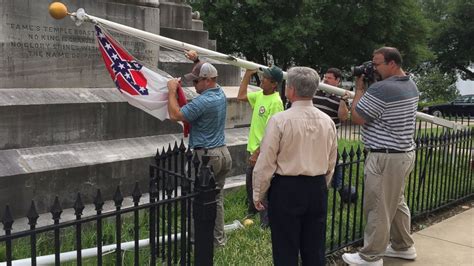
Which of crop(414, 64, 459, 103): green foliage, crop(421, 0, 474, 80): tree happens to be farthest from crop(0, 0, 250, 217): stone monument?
crop(414, 64, 459, 103): green foliage

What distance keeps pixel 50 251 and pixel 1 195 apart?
69cm

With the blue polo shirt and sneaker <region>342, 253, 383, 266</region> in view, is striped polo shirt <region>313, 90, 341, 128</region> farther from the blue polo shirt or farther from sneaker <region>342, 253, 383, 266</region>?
sneaker <region>342, 253, 383, 266</region>

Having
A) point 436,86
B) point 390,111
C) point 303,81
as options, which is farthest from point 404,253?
point 436,86

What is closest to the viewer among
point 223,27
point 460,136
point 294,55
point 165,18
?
point 460,136

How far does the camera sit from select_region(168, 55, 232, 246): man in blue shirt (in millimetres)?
4270

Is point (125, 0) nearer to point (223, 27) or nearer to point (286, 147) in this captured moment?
point (286, 147)

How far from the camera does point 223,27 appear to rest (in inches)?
858

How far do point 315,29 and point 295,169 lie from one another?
19.8 metres

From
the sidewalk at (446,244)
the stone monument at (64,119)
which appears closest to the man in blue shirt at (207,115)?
the stone monument at (64,119)

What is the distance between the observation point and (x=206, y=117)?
436 centimetres

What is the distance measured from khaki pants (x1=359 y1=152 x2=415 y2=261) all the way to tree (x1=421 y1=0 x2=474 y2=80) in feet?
104

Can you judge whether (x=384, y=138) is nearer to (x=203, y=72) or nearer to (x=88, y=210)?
(x=203, y=72)

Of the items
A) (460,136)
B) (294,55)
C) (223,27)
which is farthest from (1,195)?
(294,55)

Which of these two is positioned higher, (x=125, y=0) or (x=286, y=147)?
(x=125, y=0)
